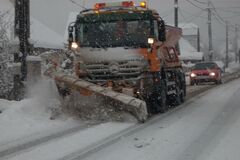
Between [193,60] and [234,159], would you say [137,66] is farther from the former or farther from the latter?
[193,60]

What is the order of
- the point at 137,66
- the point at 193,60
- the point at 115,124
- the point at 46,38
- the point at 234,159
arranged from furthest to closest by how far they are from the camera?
the point at 193,60, the point at 46,38, the point at 137,66, the point at 115,124, the point at 234,159

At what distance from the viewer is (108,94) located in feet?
47.9

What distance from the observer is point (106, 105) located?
48.3 ft

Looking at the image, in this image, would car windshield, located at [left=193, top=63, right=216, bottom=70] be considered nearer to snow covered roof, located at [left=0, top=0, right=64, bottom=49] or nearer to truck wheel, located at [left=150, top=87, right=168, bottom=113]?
snow covered roof, located at [left=0, top=0, right=64, bottom=49]

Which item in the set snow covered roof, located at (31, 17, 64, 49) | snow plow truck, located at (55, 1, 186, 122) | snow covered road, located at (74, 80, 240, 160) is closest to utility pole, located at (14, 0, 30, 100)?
snow plow truck, located at (55, 1, 186, 122)

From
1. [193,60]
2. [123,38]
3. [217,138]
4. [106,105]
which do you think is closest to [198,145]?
[217,138]

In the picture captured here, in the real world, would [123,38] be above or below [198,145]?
above

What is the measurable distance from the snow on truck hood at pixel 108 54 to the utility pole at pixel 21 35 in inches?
92.4

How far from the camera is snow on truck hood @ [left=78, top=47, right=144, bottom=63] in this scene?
15.7 metres

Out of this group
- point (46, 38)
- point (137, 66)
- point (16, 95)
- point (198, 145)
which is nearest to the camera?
point (198, 145)

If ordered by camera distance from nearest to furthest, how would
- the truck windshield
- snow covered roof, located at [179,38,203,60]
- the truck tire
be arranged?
the truck windshield
the truck tire
snow covered roof, located at [179,38,203,60]

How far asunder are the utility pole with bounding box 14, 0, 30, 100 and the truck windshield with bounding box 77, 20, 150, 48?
2.08 meters

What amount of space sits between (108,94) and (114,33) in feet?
7.34

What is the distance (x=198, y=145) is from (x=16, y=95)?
28.4 ft
